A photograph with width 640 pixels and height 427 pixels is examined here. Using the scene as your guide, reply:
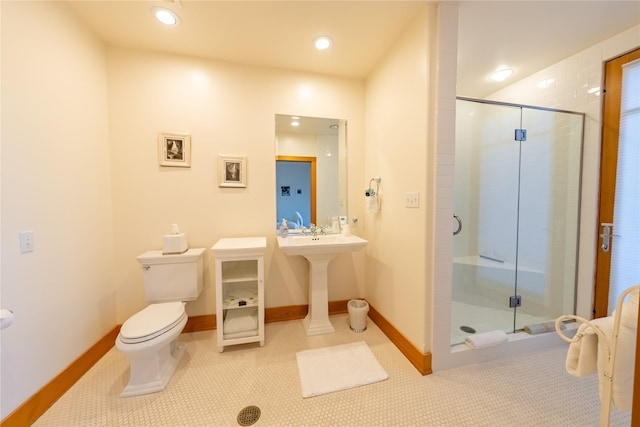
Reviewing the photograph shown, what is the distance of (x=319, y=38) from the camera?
1.91 m

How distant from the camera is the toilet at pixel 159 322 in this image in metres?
1.48

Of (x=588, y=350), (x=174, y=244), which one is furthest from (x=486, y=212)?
(x=174, y=244)

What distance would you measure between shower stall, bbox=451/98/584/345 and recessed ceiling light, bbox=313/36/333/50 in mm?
1270

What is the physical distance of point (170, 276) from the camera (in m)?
1.95

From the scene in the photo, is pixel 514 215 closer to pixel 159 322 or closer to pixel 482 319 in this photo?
pixel 482 319

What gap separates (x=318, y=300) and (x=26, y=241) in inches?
79.8

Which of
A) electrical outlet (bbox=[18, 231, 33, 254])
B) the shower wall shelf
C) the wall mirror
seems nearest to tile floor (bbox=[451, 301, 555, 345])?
the wall mirror

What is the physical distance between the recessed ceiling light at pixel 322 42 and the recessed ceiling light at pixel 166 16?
1.05 meters

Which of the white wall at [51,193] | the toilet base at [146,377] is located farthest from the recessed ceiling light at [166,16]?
the toilet base at [146,377]

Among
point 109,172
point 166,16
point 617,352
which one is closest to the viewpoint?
point 617,352

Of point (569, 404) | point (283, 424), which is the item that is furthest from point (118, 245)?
point (569, 404)

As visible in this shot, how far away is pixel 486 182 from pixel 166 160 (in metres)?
3.30

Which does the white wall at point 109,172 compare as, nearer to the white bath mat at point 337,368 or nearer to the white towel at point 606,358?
the white bath mat at point 337,368

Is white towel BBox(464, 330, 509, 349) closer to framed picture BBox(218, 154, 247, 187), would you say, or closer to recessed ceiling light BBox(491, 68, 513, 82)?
framed picture BBox(218, 154, 247, 187)
